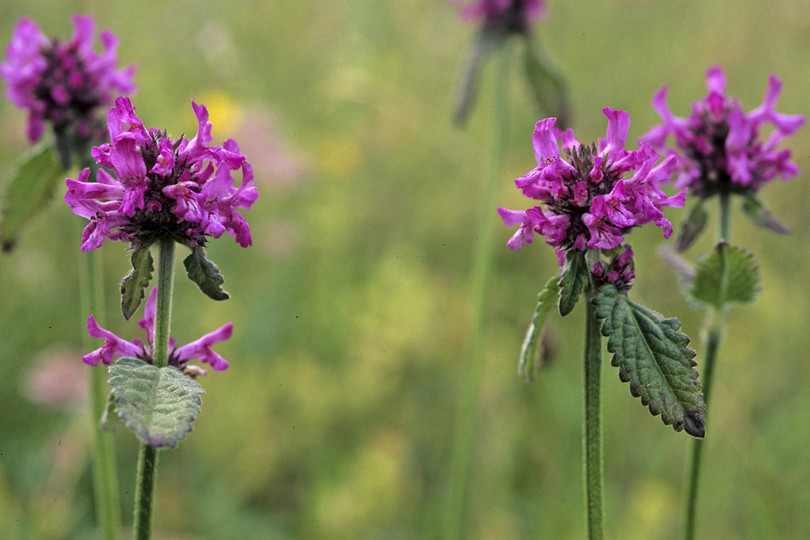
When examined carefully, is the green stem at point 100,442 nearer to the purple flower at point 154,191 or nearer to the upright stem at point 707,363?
the purple flower at point 154,191

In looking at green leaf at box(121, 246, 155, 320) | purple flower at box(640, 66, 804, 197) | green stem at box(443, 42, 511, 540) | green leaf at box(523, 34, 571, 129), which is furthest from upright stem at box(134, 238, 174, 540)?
green leaf at box(523, 34, 571, 129)

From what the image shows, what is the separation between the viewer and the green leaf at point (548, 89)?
3.23m

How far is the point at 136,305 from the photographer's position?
142 centimetres

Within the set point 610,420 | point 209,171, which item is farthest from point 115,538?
point 610,420

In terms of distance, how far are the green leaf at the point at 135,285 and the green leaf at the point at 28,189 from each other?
117 cm

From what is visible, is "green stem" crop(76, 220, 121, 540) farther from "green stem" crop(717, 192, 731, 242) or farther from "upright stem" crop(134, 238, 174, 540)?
"green stem" crop(717, 192, 731, 242)

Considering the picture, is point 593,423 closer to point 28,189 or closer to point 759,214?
point 759,214

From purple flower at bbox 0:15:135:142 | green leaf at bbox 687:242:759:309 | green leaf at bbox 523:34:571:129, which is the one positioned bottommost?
green leaf at bbox 687:242:759:309

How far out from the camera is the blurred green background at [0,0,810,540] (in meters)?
3.32

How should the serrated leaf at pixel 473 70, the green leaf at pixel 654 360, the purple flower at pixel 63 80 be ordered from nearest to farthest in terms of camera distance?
the green leaf at pixel 654 360
the purple flower at pixel 63 80
the serrated leaf at pixel 473 70

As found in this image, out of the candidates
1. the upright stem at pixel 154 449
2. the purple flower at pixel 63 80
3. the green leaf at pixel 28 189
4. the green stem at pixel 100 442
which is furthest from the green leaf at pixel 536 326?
the green leaf at pixel 28 189

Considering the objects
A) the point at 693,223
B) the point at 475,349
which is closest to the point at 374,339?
the point at 475,349

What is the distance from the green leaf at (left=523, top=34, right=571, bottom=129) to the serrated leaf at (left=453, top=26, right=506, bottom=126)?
0.23 m

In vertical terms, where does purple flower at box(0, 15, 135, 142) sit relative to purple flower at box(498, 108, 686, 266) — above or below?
above
